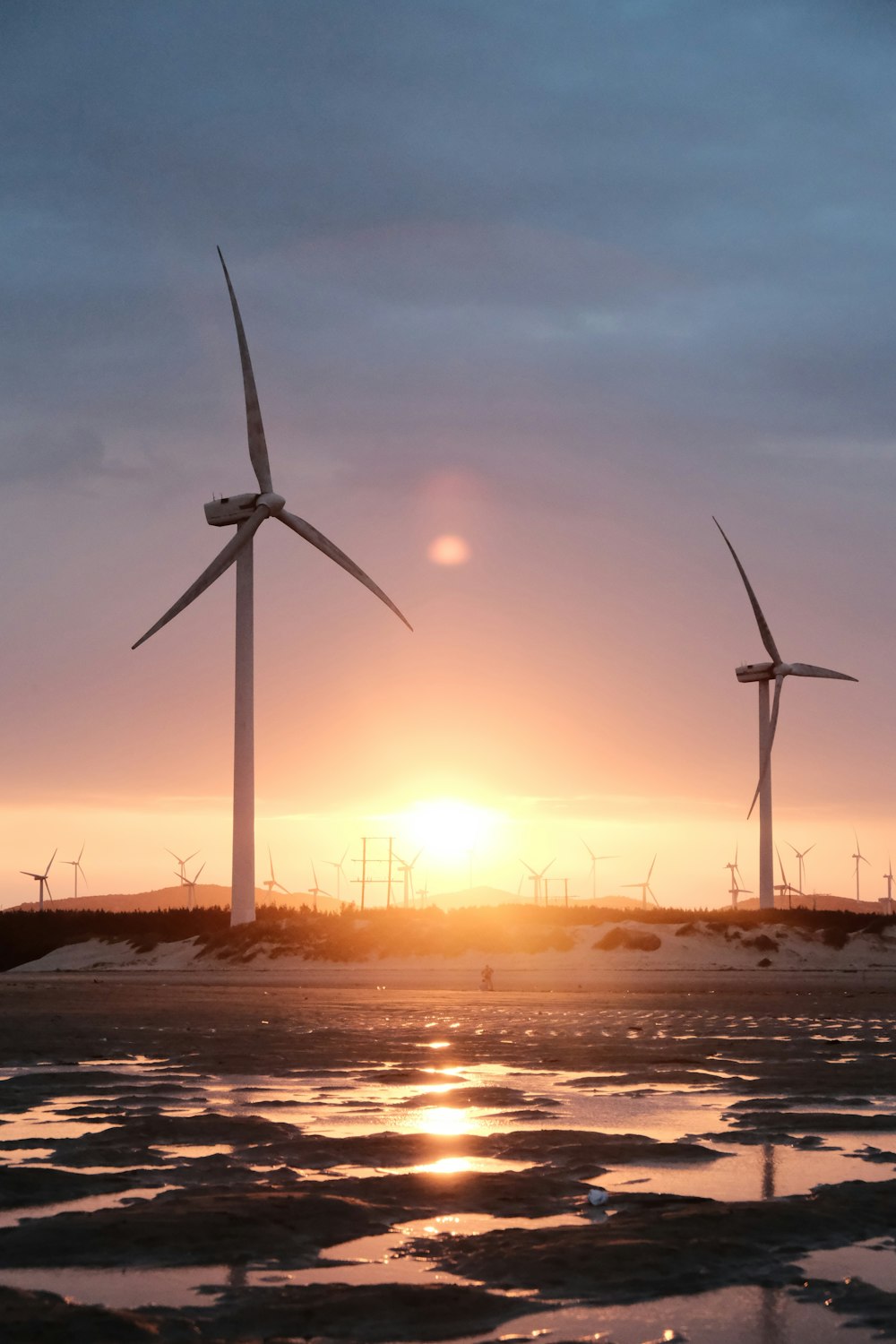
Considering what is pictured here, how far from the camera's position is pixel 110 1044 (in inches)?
1002

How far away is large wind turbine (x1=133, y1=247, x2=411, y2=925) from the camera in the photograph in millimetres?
73688

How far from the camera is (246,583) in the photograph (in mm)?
77625

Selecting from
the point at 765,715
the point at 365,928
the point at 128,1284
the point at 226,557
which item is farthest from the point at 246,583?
the point at 128,1284

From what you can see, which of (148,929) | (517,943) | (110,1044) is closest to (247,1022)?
(110,1044)

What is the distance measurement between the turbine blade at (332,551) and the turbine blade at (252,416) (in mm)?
2425

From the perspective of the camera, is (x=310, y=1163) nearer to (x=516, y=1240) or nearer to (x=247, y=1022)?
(x=516, y=1240)

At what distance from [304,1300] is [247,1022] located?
24.5m

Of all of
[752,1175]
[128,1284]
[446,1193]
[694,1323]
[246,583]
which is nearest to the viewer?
[694,1323]

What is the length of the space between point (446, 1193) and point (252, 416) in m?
74.0

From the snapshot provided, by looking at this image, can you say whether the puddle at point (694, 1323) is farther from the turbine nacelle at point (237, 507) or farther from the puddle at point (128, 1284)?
the turbine nacelle at point (237, 507)

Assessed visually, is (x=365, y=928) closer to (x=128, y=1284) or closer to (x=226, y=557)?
(x=226, y=557)

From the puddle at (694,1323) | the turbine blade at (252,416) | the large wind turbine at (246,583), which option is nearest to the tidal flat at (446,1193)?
the puddle at (694,1323)

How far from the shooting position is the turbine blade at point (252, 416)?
8025 cm

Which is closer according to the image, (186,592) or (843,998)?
(843,998)
